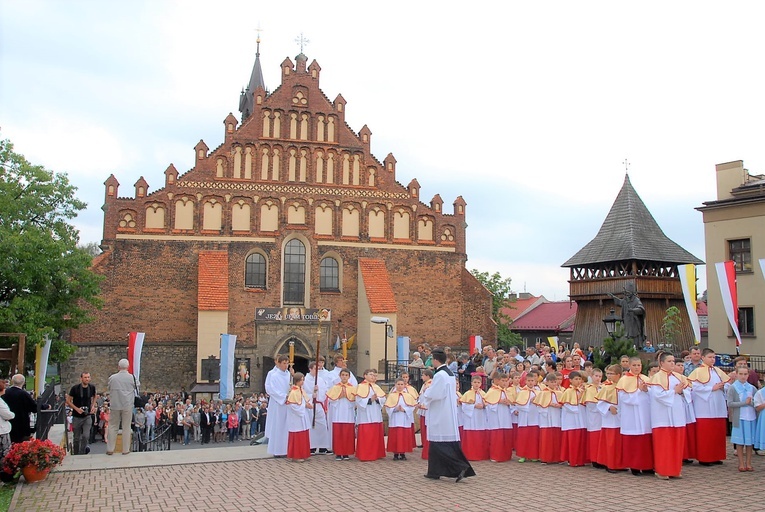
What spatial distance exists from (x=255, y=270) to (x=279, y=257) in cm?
118

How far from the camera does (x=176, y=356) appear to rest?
28.4 metres

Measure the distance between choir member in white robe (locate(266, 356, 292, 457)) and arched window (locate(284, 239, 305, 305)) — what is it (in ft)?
55.4

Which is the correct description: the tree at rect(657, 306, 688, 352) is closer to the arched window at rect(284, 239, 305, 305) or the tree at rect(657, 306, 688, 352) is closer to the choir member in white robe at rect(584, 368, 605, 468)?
the arched window at rect(284, 239, 305, 305)

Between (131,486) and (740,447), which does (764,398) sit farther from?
(131,486)

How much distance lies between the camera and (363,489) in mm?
9648

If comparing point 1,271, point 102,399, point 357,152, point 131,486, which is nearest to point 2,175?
point 1,271

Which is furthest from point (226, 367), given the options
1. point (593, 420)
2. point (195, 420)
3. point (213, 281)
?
point (593, 420)

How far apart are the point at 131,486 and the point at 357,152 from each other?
2329 cm

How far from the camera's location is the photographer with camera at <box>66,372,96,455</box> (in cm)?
1333

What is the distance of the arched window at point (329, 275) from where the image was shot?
3056cm

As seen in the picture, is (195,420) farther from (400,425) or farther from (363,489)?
(363,489)

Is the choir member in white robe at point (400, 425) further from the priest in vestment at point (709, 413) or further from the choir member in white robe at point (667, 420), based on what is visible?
the priest in vestment at point (709, 413)

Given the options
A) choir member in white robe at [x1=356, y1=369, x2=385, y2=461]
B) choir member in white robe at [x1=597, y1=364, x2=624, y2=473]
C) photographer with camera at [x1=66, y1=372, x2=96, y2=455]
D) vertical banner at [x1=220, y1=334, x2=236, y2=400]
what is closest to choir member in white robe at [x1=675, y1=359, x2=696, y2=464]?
choir member in white robe at [x1=597, y1=364, x2=624, y2=473]

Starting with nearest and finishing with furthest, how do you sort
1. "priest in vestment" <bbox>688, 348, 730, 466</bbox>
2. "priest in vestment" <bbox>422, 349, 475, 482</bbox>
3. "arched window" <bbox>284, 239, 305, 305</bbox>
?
"priest in vestment" <bbox>422, 349, 475, 482</bbox>, "priest in vestment" <bbox>688, 348, 730, 466</bbox>, "arched window" <bbox>284, 239, 305, 305</bbox>
